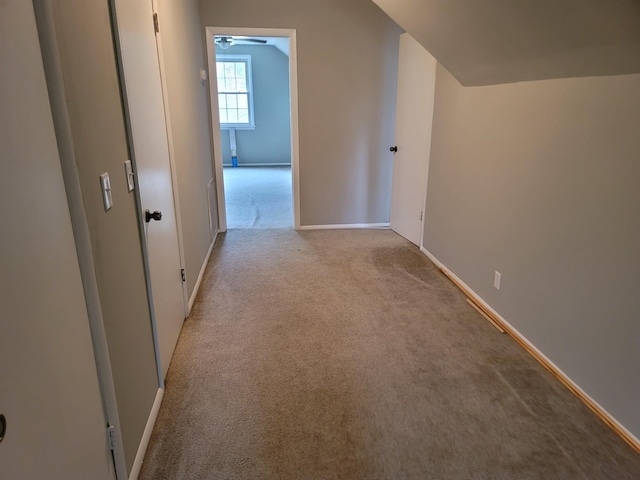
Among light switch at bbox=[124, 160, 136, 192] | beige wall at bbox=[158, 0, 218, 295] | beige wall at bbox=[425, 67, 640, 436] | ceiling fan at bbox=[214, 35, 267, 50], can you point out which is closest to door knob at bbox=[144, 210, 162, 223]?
light switch at bbox=[124, 160, 136, 192]

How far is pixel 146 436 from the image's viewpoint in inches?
64.3

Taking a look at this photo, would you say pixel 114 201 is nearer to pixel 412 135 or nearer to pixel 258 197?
pixel 412 135

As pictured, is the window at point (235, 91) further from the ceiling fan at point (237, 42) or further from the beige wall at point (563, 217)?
the beige wall at point (563, 217)

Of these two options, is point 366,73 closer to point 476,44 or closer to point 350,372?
point 476,44

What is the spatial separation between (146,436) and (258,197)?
4715 millimetres

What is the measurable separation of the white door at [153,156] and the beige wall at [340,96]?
218cm

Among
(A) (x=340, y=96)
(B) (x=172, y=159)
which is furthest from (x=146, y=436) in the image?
(A) (x=340, y=96)

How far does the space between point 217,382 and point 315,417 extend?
535 millimetres

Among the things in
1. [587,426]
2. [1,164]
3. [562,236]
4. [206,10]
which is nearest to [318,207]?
[206,10]

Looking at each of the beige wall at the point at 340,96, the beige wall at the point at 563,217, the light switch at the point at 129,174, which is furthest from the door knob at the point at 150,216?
the beige wall at the point at 340,96

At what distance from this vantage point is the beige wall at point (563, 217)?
168cm

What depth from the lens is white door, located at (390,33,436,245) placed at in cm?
358

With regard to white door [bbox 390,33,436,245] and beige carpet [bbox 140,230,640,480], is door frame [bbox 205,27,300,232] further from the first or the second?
beige carpet [bbox 140,230,640,480]

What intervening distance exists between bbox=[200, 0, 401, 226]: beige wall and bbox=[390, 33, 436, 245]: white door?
204 mm
